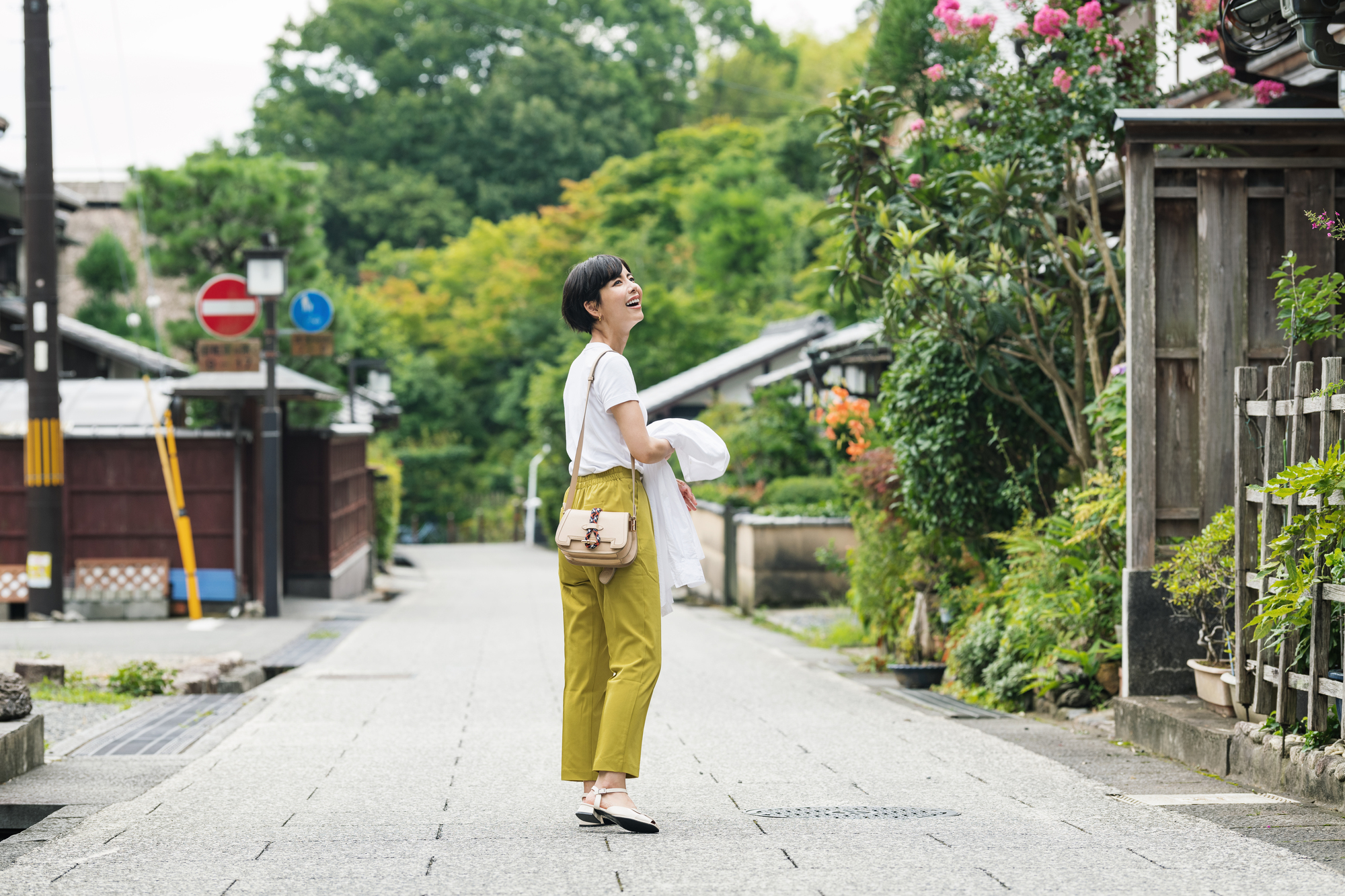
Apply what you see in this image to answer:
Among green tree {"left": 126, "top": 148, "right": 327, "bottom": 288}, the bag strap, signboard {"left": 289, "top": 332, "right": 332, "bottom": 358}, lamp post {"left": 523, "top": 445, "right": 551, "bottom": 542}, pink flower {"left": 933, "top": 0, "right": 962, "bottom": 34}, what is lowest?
lamp post {"left": 523, "top": 445, "right": 551, "bottom": 542}

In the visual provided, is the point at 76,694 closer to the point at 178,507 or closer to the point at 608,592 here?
the point at 608,592

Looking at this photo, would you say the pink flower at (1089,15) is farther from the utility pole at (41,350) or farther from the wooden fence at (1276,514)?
the utility pole at (41,350)

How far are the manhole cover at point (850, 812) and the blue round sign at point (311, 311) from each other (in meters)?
13.9

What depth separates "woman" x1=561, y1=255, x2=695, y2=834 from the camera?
4.77m

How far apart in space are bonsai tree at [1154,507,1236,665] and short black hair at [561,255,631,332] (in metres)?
3.05

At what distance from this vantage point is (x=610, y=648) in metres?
4.89

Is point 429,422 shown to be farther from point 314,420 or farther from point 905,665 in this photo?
point 905,665

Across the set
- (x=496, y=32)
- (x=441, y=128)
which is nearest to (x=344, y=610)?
(x=441, y=128)

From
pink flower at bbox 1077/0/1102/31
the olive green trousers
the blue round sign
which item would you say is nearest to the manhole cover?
the olive green trousers

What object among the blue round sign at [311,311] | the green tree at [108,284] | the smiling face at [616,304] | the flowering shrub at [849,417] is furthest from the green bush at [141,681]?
the green tree at [108,284]

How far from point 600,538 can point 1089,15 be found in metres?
6.38

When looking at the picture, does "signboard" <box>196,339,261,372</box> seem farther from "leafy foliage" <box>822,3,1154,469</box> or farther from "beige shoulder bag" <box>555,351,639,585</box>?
"beige shoulder bag" <box>555,351,639,585</box>

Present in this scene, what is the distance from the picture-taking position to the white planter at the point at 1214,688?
20.9 feet

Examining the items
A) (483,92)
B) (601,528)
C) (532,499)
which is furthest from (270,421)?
(483,92)
